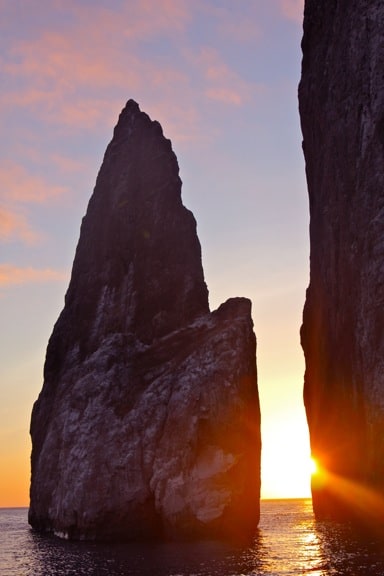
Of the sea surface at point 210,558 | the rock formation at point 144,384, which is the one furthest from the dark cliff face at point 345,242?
the rock formation at point 144,384

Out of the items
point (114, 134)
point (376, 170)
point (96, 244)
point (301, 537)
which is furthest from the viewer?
point (114, 134)

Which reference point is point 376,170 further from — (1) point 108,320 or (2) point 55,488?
(2) point 55,488

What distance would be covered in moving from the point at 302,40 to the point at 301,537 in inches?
2070

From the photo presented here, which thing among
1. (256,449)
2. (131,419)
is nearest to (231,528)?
(256,449)

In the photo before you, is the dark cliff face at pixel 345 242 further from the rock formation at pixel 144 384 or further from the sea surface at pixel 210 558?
the rock formation at pixel 144 384

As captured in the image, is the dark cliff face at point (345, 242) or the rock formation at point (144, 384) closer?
the dark cliff face at point (345, 242)

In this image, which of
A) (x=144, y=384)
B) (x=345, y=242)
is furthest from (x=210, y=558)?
(x=345, y=242)

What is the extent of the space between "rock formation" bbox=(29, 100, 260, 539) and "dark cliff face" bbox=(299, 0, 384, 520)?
8685 mm

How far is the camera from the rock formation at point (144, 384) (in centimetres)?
5734

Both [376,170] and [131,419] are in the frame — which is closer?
[376,170]

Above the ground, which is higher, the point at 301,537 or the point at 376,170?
the point at 376,170

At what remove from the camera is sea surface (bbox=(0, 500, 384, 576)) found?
128 ft

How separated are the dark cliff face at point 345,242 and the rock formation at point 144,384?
8.69 metres

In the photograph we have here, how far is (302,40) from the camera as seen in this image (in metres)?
77.2
